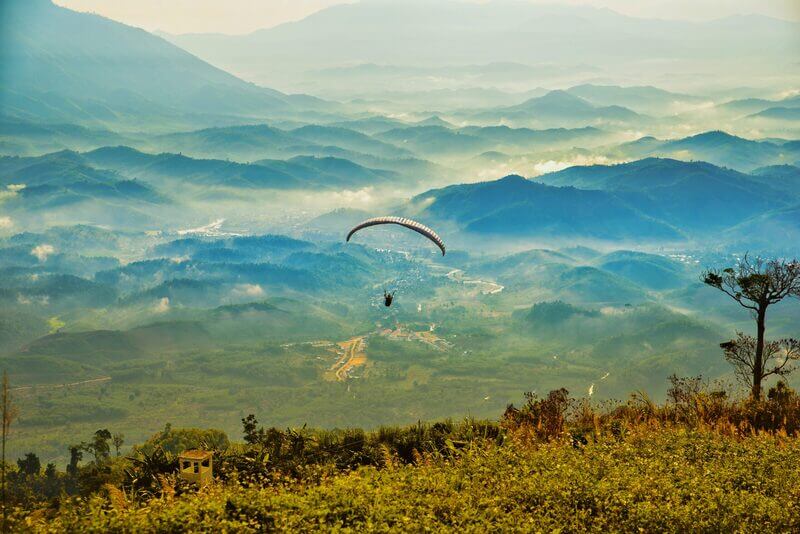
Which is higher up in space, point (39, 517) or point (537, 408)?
point (537, 408)

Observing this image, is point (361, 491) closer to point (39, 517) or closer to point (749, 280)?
point (39, 517)

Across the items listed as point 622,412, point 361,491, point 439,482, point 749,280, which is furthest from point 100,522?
point 749,280

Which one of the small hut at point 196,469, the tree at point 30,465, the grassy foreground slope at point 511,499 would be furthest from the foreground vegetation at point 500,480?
the tree at point 30,465

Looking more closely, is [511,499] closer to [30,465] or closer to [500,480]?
[500,480]

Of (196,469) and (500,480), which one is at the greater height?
(196,469)

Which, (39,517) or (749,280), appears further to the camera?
(749,280)

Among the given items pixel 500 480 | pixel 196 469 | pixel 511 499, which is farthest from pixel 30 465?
pixel 511 499

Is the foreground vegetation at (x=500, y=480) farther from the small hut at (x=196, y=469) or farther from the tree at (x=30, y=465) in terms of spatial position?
the tree at (x=30, y=465)
